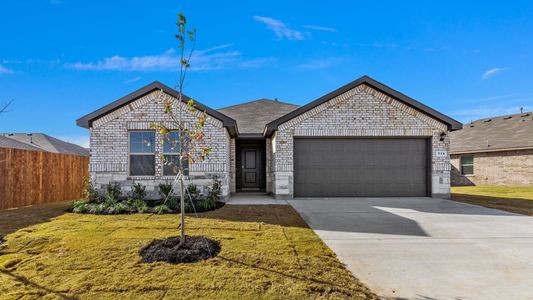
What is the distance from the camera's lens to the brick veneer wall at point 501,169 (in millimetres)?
15367

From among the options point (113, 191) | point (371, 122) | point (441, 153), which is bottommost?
point (113, 191)

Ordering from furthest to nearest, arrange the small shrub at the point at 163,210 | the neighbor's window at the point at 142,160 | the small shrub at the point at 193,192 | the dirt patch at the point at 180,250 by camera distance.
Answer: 1. the neighbor's window at the point at 142,160
2. the small shrub at the point at 193,192
3. the small shrub at the point at 163,210
4. the dirt patch at the point at 180,250

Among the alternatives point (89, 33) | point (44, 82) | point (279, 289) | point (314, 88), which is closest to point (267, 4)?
point (314, 88)

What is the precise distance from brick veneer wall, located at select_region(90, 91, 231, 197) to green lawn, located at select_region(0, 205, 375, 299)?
353cm

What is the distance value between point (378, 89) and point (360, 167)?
3.17 meters

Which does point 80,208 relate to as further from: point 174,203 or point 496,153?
point 496,153

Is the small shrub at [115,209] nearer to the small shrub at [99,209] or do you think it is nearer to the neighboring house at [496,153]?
the small shrub at [99,209]

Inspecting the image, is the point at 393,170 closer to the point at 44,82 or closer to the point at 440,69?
the point at 440,69

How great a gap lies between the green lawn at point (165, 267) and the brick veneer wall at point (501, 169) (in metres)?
17.5

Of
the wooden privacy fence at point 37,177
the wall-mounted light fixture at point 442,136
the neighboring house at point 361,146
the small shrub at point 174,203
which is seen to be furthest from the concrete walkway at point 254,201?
the wooden privacy fence at point 37,177

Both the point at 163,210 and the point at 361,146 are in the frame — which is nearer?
the point at 163,210

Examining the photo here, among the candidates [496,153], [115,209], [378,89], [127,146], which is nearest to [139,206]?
[115,209]

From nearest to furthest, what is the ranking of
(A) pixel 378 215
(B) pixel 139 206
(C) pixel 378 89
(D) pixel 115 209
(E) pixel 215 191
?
(A) pixel 378 215
(D) pixel 115 209
(B) pixel 139 206
(E) pixel 215 191
(C) pixel 378 89

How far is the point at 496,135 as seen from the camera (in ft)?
58.4
